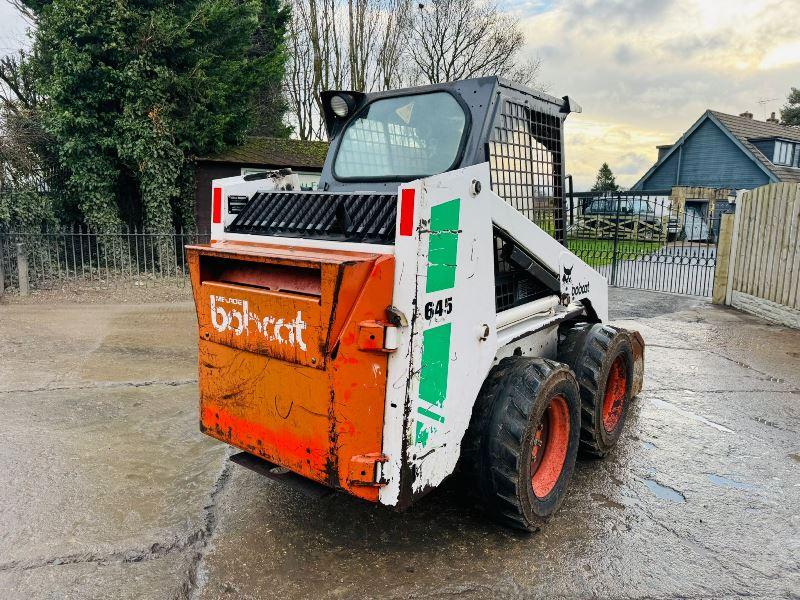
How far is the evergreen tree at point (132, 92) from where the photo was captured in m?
11.2

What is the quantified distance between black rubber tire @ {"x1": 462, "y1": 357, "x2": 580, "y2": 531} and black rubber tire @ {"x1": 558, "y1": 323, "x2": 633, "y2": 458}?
77 cm

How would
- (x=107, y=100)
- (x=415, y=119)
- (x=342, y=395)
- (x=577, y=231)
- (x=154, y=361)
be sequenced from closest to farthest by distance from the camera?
(x=342, y=395) < (x=415, y=119) < (x=154, y=361) < (x=107, y=100) < (x=577, y=231)

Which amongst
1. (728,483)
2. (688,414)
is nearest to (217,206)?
(728,483)

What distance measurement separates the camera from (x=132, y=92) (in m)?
11.5

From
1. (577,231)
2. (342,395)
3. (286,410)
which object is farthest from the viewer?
(577,231)

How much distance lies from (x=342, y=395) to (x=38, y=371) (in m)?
4.84

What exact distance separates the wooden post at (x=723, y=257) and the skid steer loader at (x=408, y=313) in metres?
7.59

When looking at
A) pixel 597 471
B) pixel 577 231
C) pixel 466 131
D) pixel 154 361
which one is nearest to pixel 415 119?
pixel 466 131

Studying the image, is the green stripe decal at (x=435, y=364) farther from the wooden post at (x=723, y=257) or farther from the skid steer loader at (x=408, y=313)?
the wooden post at (x=723, y=257)

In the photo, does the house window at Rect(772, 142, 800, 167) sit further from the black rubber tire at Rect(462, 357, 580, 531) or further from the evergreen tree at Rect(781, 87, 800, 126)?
the black rubber tire at Rect(462, 357, 580, 531)

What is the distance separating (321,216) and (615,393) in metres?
2.76

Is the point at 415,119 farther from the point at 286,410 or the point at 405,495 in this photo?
the point at 405,495

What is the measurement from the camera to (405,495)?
8.50ft

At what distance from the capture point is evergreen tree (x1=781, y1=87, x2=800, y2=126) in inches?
1694
